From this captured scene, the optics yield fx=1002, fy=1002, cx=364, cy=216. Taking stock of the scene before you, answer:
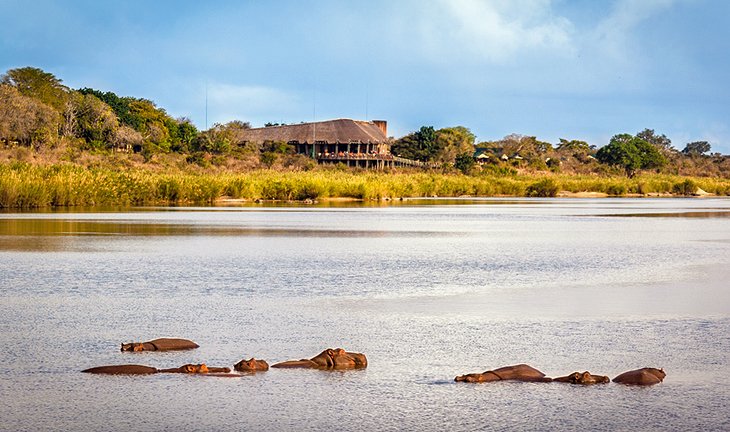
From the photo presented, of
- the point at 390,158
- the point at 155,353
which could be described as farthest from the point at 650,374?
the point at 390,158

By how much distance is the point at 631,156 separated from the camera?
118375 mm

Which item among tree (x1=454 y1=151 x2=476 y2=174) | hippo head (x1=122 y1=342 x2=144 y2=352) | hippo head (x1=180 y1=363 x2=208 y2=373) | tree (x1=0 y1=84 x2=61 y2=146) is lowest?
hippo head (x1=180 y1=363 x2=208 y2=373)

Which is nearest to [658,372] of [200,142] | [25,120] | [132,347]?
[132,347]

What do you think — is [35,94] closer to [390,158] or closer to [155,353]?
[390,158]

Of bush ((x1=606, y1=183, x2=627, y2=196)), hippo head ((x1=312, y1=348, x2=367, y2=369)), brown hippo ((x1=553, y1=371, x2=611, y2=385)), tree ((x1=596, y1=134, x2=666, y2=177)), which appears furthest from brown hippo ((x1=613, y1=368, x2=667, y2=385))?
tree ((x1=596, y1=134, x2=666, y2=177))

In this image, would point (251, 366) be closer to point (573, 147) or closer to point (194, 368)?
point (194, 368)

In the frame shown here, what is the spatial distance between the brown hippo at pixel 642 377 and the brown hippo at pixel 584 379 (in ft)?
0.35

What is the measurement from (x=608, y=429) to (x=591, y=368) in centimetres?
167

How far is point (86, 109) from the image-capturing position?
8162cm

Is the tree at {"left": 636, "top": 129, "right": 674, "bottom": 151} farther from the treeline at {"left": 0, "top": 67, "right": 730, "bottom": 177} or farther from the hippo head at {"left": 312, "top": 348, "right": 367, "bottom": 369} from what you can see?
the hippo head at {"left": 312, "top": 348, "right": 367, "bottom": 369}

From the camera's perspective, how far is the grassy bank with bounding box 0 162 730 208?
34969mm

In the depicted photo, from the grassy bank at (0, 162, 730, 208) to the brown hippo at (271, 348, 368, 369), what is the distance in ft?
92.3

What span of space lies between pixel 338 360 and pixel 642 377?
7.22ft

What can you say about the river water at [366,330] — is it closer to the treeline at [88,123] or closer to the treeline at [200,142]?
the treeline at [200,142]
